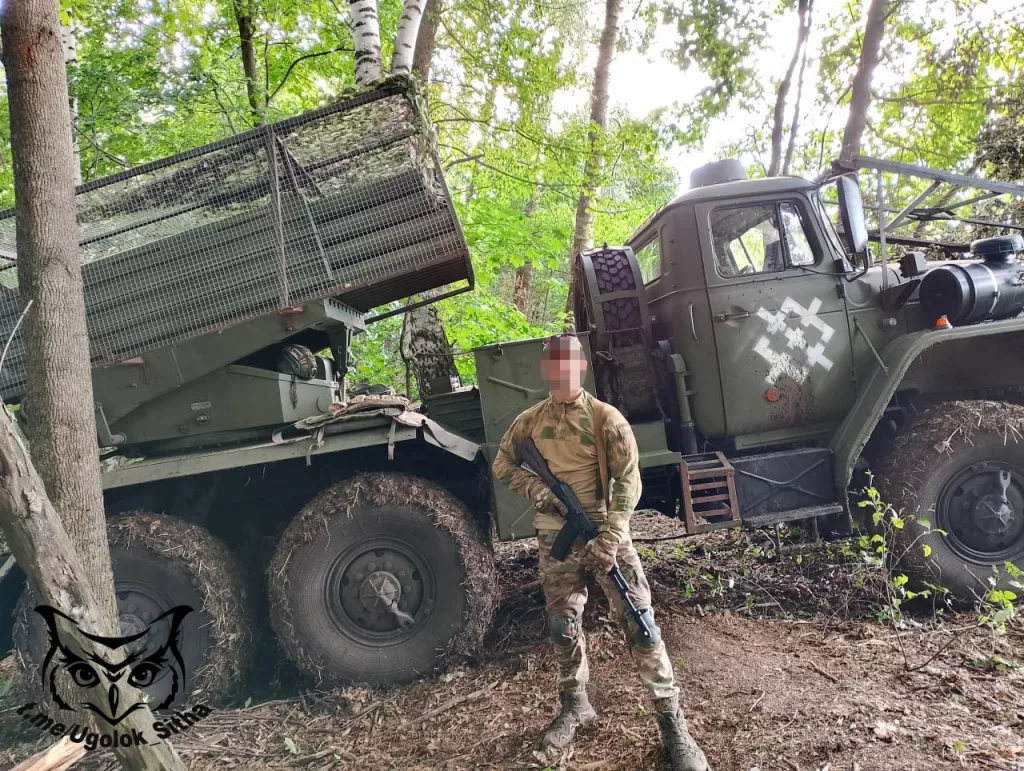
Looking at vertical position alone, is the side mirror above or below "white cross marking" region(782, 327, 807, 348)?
above

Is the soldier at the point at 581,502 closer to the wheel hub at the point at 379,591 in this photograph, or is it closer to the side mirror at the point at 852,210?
the wheel hub at the point at 379,591

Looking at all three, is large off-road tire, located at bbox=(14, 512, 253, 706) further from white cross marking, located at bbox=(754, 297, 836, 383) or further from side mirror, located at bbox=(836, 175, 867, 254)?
side mirror, located at bbox=(836, 175, 867, 254)

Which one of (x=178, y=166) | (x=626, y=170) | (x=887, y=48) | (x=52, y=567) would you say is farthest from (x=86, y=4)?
(x=887, y=48)

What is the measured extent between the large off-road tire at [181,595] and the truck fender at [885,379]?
378 centimetres

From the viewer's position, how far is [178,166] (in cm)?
367

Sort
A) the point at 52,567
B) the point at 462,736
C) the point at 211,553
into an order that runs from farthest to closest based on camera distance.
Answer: the point at 211,553 < the point at 462,736 < the point at 52,567

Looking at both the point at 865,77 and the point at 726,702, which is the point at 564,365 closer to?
the point at 726,702

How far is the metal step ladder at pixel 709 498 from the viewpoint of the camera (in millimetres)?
3768

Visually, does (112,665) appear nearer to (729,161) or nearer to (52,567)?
(52,567)

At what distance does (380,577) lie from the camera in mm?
3623

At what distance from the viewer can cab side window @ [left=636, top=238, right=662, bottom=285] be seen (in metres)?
4.45

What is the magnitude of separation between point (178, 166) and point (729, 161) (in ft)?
12.1

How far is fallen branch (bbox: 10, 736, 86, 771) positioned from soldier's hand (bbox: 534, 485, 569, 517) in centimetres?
211

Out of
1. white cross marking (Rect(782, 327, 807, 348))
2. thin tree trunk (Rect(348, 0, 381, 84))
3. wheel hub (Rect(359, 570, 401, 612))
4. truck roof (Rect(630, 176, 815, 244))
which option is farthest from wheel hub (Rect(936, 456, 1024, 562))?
thin tree trunk (Rect(348, 0, 381, 84))
